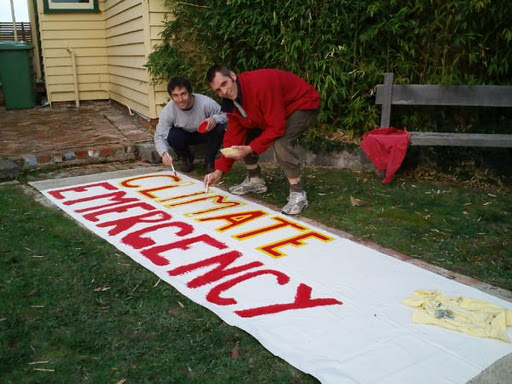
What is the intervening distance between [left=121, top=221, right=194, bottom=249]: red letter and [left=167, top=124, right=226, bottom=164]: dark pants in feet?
4.67

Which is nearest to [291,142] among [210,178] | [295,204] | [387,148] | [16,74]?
[295,204]

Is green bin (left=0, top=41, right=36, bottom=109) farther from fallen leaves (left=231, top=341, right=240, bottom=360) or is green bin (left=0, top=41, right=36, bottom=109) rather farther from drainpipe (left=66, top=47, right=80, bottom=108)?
fallen leaves (left=231, top=341, right=240, bottom=360)

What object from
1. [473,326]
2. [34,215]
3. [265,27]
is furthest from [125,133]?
[473,326]

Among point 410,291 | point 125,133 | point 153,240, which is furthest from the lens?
point 125,133

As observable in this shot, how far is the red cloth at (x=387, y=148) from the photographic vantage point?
4.26 metres

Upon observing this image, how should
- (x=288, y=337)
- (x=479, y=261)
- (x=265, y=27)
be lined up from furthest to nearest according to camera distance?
(x=265, y=27)
(x=479, y=261)
(x=288, y=337)

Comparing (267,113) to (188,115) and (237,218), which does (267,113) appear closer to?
(237,218)

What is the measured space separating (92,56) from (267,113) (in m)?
5.71

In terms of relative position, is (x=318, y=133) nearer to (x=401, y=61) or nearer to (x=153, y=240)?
(x=401, y=61)

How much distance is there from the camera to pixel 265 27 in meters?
5.02

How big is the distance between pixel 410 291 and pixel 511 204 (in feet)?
6.21

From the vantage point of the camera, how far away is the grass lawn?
1934 millimetres

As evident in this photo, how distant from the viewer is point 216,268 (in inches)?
110

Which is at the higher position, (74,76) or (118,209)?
(74,76)
